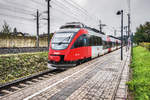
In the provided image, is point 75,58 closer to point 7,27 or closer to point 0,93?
point 0,93

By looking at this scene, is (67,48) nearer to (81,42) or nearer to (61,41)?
(61,41)

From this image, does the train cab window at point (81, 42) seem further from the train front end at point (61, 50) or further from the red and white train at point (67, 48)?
the train front end at point (61, 50)

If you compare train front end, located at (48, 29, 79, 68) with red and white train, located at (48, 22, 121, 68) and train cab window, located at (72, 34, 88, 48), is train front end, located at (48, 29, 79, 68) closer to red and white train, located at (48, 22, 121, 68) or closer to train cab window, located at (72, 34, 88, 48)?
red and white train, located at (48, 22, 121, 68)

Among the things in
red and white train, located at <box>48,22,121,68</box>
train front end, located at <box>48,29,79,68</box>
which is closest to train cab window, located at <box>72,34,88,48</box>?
red and white train, located at <box>48,22,121,68</box>

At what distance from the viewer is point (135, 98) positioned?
504cm

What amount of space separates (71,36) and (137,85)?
6302mm

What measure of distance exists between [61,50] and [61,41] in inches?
32.9

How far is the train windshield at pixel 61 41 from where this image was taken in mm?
10828

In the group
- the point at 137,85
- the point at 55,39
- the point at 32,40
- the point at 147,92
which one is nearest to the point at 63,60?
the point at 55,39

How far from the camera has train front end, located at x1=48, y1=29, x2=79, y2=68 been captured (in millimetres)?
10586

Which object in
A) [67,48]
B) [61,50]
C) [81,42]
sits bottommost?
[61,50]

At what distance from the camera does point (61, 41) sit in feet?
36.4

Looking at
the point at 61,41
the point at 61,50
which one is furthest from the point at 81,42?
the point at 61,50

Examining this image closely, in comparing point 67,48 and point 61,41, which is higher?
point 61,41
